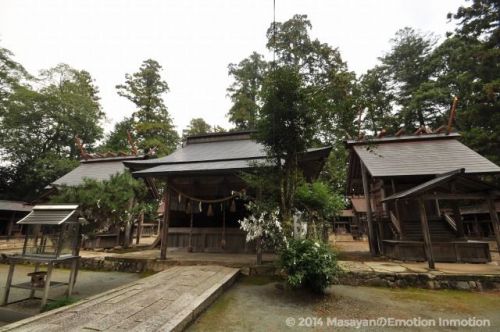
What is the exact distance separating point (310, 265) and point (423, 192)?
4.41 m

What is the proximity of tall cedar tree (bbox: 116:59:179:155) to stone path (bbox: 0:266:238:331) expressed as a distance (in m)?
17.7

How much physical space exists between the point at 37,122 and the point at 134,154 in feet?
52.9

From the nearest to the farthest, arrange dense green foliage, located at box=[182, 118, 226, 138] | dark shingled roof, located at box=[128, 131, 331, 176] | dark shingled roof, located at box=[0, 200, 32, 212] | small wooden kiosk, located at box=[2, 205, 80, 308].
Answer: small wooden kiosk, located at box=[2, 205, 80, 308], dark shingled roof, located at box=[128, 131, 331, 176], dark shingled roof, located at box=[0, 200, 32, 212], dense green foliage, located at box=[182, 118, 226, 138]

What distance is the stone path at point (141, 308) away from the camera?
310 centimetres

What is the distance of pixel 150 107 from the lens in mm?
23000

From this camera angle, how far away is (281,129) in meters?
6.17

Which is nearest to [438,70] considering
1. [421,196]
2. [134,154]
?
[421,196]

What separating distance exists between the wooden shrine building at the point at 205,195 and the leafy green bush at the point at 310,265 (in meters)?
3.23

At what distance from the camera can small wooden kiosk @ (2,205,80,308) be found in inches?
186

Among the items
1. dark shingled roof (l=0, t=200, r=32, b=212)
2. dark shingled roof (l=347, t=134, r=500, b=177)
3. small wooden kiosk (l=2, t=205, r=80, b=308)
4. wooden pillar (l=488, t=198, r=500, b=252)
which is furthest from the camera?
dark shingled roof (l=0, t=200, r=32, b=212)

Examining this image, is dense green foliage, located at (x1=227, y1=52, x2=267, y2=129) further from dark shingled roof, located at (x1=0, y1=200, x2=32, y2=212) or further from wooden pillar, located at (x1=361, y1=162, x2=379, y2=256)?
dark shingled roof, located at (x1=0, y1=200, x2=32, y2=212)

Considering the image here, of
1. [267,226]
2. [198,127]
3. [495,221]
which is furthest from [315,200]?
[198,127]

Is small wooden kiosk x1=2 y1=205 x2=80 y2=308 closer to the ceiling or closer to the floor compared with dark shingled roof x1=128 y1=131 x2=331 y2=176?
closer to the floor

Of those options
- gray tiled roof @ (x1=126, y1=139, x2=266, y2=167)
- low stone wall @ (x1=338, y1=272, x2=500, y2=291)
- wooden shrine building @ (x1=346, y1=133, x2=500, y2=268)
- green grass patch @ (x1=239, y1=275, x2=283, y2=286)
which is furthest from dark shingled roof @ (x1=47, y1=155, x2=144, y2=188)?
wooden shrine building @ (x1=346, y1=133, x2=500, y2=268)
